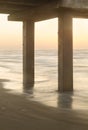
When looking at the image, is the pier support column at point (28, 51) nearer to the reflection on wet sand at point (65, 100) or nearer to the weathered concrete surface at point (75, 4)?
the reflection on wet sand at point (65, 100)

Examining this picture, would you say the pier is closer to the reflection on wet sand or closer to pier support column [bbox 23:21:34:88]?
pier support column [bbox 23:21:34:88]

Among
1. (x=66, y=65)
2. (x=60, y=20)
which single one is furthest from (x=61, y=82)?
(x=60, y=20)

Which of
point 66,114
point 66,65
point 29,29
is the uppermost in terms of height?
point 29,29

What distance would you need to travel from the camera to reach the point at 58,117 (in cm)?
950

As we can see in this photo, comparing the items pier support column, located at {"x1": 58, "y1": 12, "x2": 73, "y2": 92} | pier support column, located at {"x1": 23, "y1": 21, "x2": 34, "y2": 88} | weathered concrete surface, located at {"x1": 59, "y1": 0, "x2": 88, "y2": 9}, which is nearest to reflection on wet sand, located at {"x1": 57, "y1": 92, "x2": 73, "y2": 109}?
pier support column, located at {"x1": 58, "y1": 12, "x2": 73, "y2": 92}

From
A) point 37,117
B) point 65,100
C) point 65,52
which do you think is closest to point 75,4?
point 65,52

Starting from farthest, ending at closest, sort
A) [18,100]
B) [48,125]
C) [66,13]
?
1. [66,13]
2. [18,100]
3. [48,125]

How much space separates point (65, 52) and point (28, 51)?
2.96 metres

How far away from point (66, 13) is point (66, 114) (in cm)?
504

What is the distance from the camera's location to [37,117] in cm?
944

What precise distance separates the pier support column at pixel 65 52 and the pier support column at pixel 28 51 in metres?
2.49

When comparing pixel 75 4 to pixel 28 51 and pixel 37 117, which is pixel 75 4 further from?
pixel 37 117

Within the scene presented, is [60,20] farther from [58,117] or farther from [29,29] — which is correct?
[58,117]

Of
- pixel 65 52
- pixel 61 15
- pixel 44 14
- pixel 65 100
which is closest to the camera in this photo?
pixel 65 100
